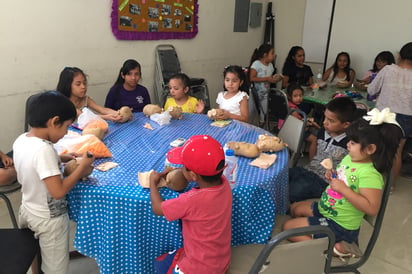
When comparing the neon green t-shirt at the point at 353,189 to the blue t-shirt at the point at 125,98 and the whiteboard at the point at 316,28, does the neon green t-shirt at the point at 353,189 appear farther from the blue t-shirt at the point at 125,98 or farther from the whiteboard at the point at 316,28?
the whiteboard at the point at 316,28

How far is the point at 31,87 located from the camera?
2979mm

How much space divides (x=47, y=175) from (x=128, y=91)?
6.32 feet

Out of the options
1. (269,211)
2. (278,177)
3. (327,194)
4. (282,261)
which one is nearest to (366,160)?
(327,194)

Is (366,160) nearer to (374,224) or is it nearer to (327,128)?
(374,224)

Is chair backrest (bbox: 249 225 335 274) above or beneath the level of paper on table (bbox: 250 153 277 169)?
beneath

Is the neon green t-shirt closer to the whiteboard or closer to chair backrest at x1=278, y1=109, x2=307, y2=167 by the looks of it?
chair backrest at x1=278, y1=109, x2=307, y2=167

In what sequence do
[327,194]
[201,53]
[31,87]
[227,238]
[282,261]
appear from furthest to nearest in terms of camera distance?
[201,53]
[31,87]
[327,194]
[227,238]
[282,261]

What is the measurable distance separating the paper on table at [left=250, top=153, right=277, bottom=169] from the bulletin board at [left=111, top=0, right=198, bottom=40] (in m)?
2.63

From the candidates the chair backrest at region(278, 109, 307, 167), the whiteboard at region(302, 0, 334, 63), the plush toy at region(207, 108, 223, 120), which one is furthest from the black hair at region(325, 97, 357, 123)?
the whiteboard at region(302, 0, 334, 63)

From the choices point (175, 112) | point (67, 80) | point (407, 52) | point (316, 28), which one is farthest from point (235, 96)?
point (316, 28)

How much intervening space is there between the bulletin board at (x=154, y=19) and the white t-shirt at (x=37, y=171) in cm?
255

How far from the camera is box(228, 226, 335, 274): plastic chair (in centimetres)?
115

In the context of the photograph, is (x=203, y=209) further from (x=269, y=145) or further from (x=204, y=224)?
(x=269, y=145)

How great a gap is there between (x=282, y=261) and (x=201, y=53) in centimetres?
421
